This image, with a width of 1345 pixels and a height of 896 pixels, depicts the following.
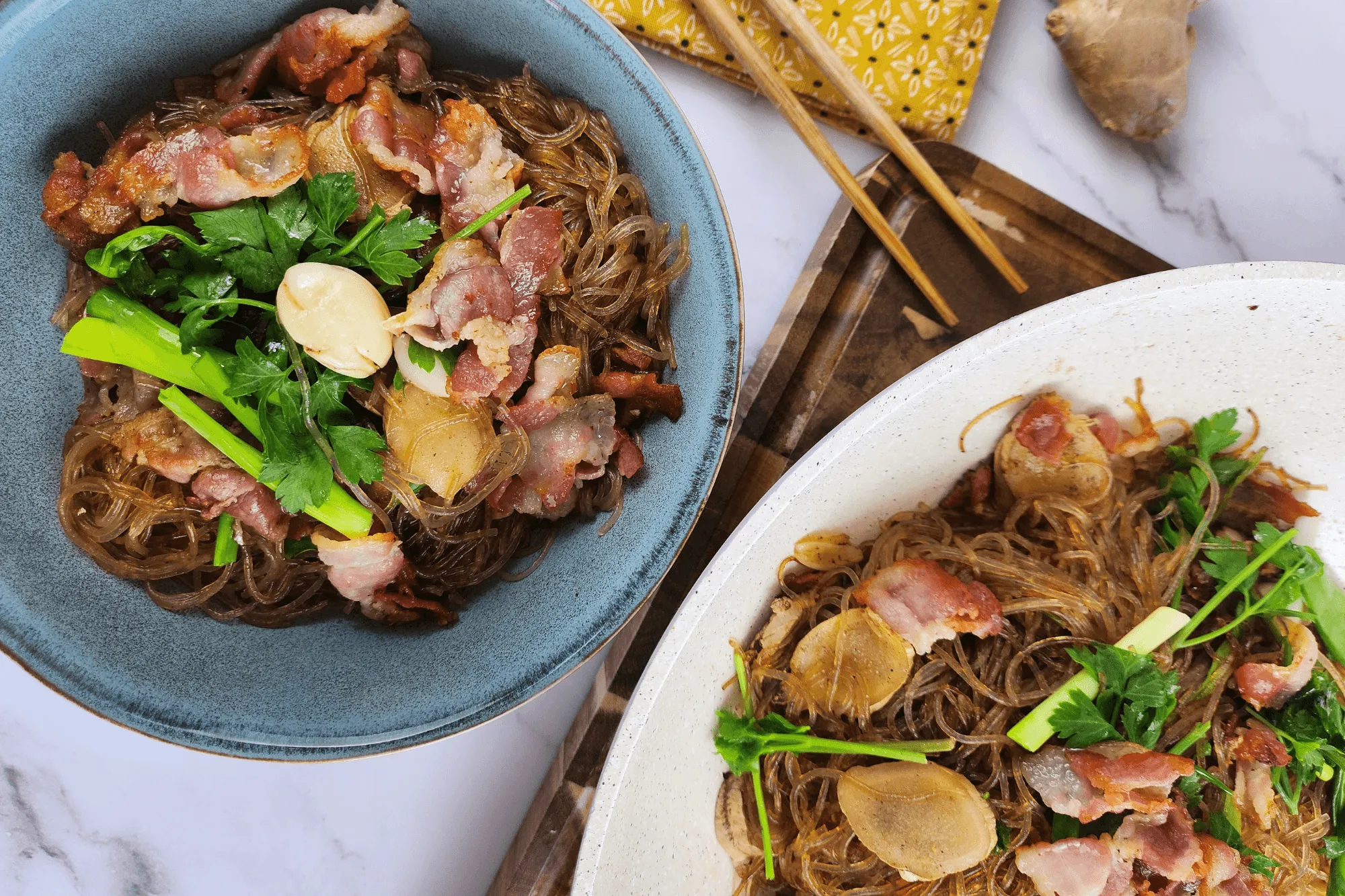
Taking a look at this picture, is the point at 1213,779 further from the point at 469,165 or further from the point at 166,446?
the point at 166,446

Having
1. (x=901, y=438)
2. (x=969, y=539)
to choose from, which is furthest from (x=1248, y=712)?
(x=901, y=438)

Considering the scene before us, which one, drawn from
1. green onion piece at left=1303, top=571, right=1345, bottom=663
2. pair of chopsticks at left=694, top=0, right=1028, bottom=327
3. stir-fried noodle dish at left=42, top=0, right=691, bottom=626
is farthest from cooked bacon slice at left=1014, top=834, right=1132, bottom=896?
pair of chopsticks at left=694, top=0, right=1028, bottom=327

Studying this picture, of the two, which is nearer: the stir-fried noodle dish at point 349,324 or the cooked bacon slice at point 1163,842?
the stir-fried noodle dish at point 349,324

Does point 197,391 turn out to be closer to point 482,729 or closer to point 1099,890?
point 482,729

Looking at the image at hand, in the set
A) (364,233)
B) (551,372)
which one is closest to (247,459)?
(364,233)

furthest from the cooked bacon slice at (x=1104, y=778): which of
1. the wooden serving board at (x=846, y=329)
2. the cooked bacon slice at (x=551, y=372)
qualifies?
the cooked bacon slice at (x=551, y=372)

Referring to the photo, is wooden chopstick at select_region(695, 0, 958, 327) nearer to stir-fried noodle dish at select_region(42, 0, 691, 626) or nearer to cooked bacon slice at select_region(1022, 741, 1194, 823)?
stir-fried noodle dish at select_region(42, 0, 691, 626)

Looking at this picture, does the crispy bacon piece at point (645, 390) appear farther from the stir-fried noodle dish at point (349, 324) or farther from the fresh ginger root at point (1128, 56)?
the fresh ginger root at point (1128, 56)
